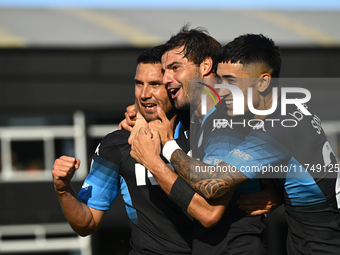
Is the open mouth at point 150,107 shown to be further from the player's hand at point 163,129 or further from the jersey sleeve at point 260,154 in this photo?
the jersey sleeve at point 260,154

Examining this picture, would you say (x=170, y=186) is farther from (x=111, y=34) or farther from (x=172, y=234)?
(x=111, y=34)

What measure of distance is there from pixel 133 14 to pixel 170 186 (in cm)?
976

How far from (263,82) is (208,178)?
81cm

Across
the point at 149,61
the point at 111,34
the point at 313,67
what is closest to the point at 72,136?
the point at 111,34

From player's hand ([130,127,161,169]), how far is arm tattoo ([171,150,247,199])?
0.21 meters

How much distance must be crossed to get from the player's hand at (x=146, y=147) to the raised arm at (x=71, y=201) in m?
0.46

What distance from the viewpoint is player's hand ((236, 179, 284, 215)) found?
2.68 meters

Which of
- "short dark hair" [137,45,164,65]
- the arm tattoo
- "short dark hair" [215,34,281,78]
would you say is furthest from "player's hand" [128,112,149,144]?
"short dark hair" [215,34,281,78]

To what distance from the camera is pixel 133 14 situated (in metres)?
11.6

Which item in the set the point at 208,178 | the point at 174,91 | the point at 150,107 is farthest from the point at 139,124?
the point at 208,178

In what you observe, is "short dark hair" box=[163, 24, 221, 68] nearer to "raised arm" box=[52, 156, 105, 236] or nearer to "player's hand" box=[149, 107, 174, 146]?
"player's hand" box=[149, 107, 174, 146]

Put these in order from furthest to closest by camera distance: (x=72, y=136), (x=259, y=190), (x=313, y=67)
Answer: (x=72, y=136)
(x=313, y=67)
(x=259, y=190)

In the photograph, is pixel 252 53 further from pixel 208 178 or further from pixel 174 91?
pixel 208 178

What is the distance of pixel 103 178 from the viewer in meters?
3.28
